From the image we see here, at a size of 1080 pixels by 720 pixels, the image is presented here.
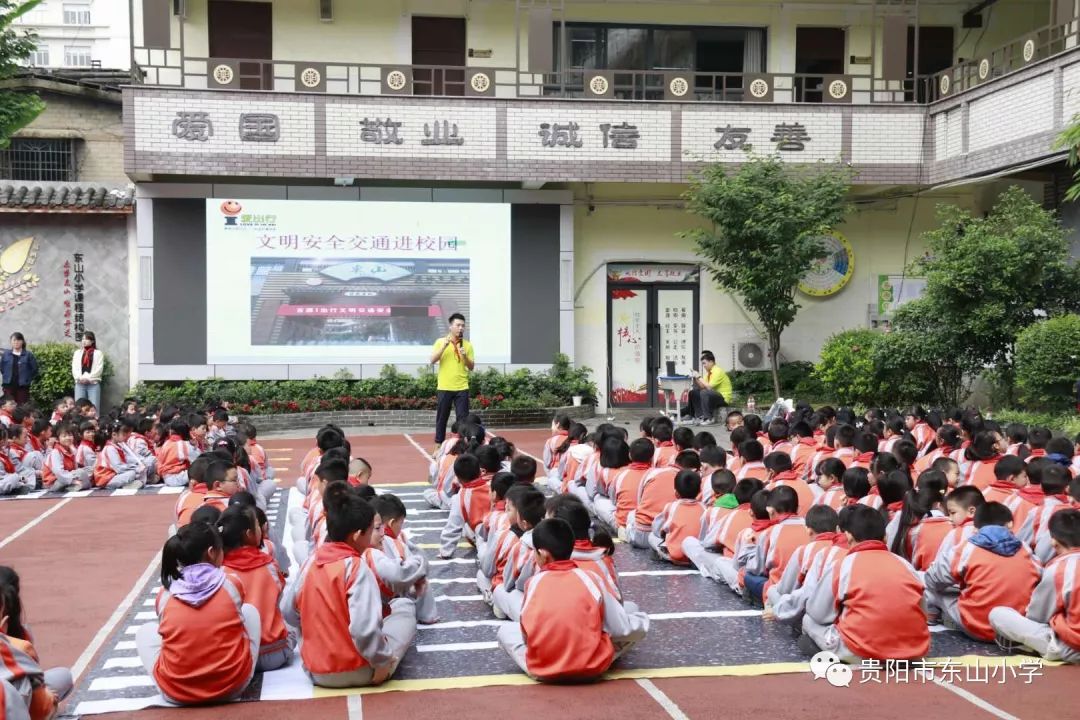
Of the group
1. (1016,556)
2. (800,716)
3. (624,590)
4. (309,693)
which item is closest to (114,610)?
(309,693)

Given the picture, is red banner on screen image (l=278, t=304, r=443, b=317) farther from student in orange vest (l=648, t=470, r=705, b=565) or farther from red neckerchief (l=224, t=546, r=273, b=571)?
red neckerchief (l=224, t=546, r=273, b=571)

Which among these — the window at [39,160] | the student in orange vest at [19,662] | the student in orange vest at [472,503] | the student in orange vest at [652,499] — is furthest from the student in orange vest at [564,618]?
the window at [39,160]

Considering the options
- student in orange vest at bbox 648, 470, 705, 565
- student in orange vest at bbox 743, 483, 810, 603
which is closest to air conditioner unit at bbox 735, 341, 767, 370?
student in orange vest at bbox 648, 470, 705, 565

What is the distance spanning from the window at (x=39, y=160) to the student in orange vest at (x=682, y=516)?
52.8ft

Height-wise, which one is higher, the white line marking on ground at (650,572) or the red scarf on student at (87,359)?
the red scarf on student at (87,359)

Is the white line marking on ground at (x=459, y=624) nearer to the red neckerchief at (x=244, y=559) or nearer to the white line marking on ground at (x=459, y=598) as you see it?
the white line marking on ground at (x=459, y=598)

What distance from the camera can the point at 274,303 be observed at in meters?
17.2

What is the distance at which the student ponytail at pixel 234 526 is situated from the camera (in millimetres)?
5184

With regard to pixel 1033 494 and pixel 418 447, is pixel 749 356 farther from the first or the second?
pixel 1033 494

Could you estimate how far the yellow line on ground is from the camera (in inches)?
198

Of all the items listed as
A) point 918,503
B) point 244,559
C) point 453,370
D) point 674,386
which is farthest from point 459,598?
point 674,386

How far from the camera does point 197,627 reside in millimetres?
4711

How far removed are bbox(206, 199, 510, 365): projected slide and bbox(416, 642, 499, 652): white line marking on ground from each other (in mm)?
12084

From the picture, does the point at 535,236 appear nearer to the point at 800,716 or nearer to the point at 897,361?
the point at 897,361
